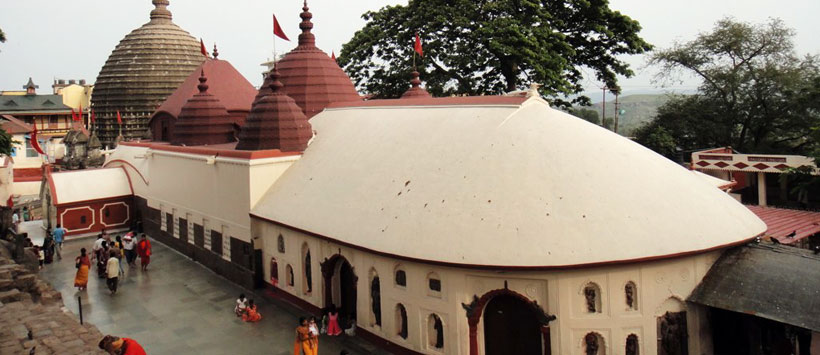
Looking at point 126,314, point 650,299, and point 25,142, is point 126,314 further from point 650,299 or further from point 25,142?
point 25,142

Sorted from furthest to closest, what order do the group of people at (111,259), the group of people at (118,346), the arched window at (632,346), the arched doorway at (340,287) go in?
the group of people at (111,259)
the arched doorway at (340,287)
the arched window at (632,346)
the group of people at (118,346)

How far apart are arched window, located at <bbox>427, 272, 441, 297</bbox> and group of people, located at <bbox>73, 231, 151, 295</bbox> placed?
11018 mm

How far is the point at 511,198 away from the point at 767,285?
200 inches

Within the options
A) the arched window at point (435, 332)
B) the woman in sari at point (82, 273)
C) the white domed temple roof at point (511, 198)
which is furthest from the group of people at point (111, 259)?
the arched window at point (435, 332)

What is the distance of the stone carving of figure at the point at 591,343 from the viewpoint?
11422mm

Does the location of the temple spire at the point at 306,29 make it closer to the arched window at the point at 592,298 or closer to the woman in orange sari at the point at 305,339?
the woman in orange sari at the point at 305,339

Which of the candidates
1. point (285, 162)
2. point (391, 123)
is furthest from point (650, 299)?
point (285, 162)

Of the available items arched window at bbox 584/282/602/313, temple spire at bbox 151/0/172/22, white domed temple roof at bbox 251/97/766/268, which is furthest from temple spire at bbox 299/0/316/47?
temple spire at bbox 151/0/172/22

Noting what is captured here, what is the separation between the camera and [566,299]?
11211 mm

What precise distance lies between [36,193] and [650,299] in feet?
150

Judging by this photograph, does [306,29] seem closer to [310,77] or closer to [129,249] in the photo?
[310,77]

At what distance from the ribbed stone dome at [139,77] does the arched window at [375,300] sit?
3672 cm

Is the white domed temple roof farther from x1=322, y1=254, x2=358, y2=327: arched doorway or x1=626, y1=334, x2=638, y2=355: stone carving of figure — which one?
x1=626, y1=334, x2=638, y2=355: stone carving of figure

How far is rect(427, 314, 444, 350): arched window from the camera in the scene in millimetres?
12348
